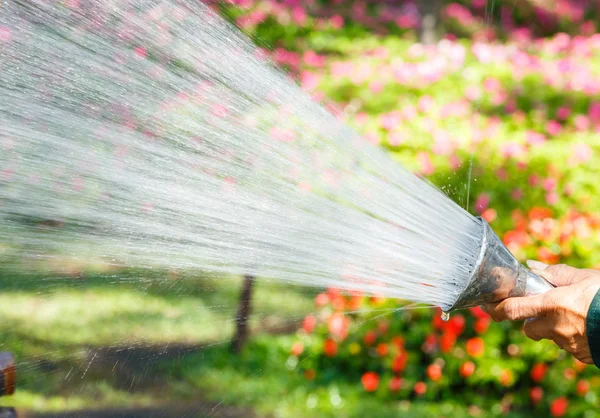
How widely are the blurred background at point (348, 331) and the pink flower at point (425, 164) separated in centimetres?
2

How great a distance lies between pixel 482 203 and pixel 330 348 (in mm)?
1318

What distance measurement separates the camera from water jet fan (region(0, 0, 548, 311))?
2025 mm

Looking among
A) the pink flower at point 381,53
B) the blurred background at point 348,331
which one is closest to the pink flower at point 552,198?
the blurred background at point 348,331

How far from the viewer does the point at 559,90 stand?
282 inches

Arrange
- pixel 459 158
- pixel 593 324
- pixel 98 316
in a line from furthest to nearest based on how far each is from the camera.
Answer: pixel 459 158 → pixel 98 316 → pixel 593 324

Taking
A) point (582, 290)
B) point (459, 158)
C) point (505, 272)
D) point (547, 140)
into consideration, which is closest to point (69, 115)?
point (505, 272)

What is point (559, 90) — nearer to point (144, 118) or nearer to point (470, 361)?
point (470, 361)

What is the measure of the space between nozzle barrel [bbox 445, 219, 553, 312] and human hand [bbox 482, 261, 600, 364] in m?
0.03

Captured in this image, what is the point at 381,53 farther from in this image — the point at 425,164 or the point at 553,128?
the point at 425,164

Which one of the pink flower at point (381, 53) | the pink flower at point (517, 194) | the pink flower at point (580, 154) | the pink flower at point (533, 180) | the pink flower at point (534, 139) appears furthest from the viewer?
the pink flower at point (381, 53)

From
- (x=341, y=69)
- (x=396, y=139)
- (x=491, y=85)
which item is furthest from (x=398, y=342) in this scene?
(x=341, y=69)

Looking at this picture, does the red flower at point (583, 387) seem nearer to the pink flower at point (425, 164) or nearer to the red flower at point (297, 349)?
the red flower at point (297, 349)

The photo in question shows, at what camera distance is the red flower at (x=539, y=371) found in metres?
4.11

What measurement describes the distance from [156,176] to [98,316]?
112 inches
